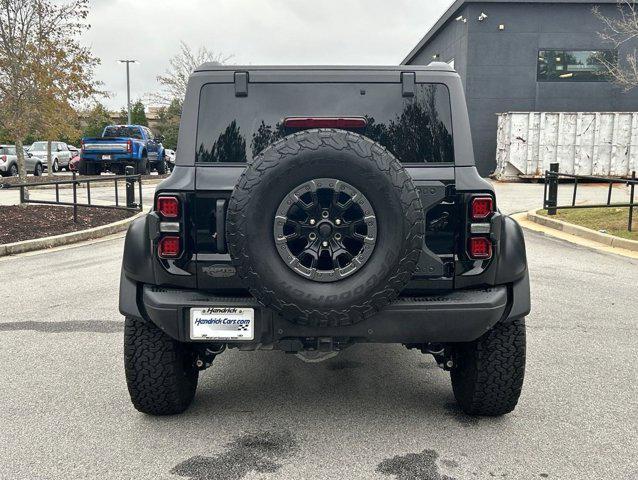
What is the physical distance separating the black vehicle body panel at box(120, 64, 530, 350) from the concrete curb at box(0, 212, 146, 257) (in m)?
7.48

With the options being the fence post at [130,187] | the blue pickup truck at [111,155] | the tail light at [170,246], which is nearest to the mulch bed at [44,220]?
the fence post at [130,187]

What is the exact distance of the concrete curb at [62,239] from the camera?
390 inches

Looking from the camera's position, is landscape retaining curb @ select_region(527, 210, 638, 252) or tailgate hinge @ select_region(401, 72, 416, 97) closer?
tailgate hinge @ select_region(401, 72, 416, 97)

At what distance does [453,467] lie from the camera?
9.94 feet

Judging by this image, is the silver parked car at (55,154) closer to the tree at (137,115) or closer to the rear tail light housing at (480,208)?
the rear tail light housing at (480,208)

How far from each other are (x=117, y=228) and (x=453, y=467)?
34.8ft

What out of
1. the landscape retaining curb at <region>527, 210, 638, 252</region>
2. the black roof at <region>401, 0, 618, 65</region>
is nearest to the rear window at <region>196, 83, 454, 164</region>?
the landscape retaining curb at <region>527, 210, 638, 252</region>

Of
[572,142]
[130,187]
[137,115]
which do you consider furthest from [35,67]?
[137,115]

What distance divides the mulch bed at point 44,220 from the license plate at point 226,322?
840 cm

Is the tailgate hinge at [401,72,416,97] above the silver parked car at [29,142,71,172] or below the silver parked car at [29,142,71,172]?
above

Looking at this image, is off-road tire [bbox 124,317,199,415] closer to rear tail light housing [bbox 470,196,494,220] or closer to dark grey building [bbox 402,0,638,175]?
rear tail light housing [bbox 470,196,494,220]

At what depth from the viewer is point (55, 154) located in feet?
113

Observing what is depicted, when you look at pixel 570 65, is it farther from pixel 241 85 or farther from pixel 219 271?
pixel 219 271

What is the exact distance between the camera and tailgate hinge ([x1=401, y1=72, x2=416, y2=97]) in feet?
11.3
